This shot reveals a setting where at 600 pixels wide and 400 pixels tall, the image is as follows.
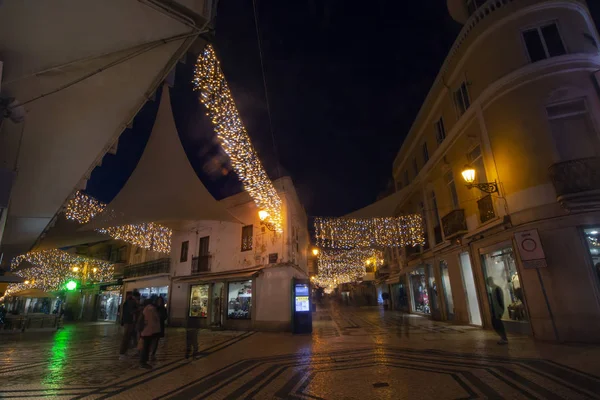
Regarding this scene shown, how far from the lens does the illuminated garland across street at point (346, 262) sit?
29.7 metres

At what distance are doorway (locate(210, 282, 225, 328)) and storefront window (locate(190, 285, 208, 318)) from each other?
0.55 metres

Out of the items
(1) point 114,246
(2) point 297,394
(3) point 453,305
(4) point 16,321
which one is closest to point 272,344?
(2) point 297,394

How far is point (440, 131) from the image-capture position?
48.4 ft

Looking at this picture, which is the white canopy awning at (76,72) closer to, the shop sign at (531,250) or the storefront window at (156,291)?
the shop sign at (531,250)

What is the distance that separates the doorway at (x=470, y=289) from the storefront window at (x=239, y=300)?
9.74 meters

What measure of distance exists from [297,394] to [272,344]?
221 inches

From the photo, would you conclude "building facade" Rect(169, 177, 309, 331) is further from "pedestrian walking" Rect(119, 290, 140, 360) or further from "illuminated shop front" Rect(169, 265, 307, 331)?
"pedestrian walking" Rect(119, 290, 140, 360)

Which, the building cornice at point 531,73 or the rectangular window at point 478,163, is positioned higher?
the building cornice at point 531,73

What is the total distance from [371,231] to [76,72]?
44.0ft

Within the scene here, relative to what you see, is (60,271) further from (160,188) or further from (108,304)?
(160,188)

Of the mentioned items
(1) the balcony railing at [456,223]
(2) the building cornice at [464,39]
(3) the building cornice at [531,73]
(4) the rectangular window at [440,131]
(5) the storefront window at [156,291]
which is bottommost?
(5) the storefront window at [156,291]

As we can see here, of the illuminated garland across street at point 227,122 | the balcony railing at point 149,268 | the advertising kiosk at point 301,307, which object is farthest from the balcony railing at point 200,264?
the illuminated garland across street at point 227,122

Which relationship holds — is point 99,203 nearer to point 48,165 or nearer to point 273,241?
point 48,165

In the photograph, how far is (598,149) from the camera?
8492 mm
